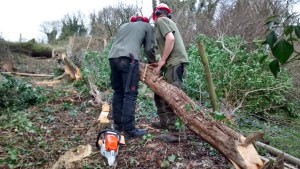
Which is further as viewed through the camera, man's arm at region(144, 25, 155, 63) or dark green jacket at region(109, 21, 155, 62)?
man's arm at region(144, 25, 155, 63)

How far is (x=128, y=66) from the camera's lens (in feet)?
13.6

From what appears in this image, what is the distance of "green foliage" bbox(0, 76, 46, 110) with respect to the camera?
606cm

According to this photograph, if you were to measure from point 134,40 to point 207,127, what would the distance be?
4.97 ft

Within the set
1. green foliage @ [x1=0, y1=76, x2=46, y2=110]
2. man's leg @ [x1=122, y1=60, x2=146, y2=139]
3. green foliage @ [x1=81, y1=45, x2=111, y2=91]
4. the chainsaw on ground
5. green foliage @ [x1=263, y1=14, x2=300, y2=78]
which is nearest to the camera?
green foliage @ [x1=263, y1=14, x2=300, y2=78]

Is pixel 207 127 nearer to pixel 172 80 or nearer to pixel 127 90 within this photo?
pixel 172 80

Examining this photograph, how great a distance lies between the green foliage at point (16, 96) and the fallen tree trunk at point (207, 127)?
10.1ft

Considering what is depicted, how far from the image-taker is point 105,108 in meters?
5.45

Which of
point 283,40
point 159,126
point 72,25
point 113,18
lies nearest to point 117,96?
point 159,126

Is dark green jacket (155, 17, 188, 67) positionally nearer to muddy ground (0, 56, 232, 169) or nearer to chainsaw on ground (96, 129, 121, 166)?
muddy ground (0, 56, 232, 169)

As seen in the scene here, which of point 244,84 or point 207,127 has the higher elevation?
point 244,84

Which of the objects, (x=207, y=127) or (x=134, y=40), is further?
(x=134, y=40)

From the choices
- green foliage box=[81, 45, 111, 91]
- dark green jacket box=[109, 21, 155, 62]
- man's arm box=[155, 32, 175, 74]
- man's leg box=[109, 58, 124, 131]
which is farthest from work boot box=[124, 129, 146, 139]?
green foliage box=[81, 45, 111, 91]

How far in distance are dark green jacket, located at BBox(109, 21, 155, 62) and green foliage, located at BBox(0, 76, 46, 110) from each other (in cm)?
288

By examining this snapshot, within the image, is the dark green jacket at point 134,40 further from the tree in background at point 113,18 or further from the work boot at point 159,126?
the tree in background at point 113,18
